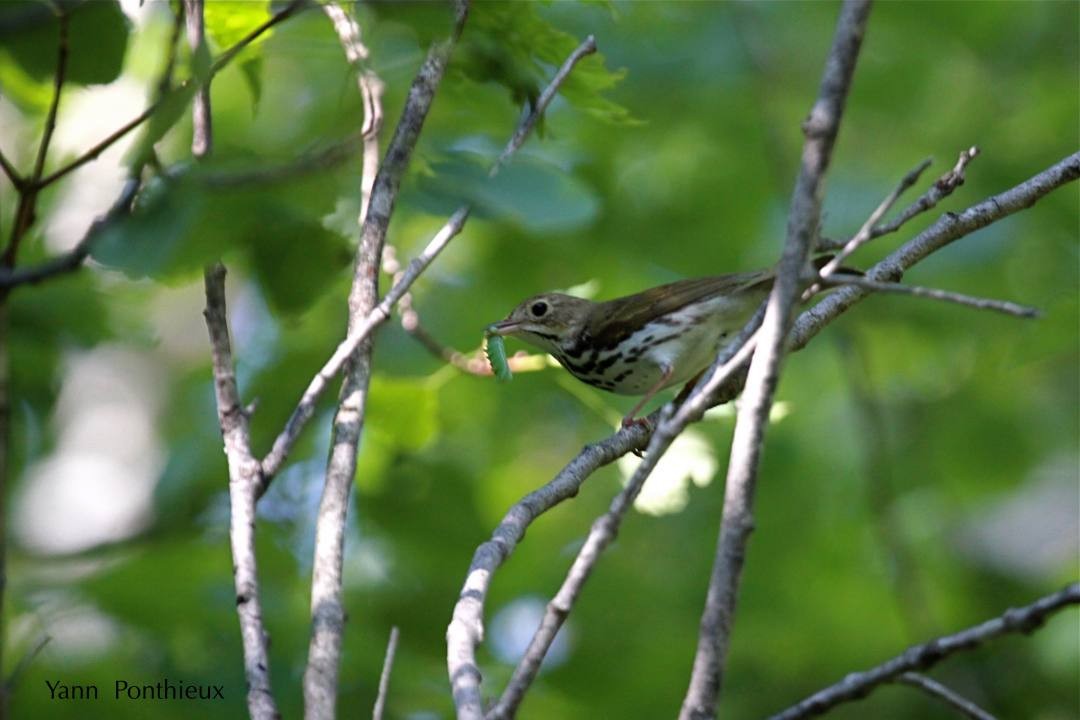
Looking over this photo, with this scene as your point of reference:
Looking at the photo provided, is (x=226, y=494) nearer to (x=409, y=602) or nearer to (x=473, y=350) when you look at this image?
(x=409, y=602)

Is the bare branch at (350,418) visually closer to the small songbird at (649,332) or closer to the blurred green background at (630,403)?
the blurred green background at (630,403)

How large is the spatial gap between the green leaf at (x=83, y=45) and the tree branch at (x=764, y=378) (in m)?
1.41

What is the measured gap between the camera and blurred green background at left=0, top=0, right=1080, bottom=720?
430cm

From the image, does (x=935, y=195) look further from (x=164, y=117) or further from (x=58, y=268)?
(x=58, y=268)

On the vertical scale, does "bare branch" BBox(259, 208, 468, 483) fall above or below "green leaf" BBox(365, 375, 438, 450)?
below

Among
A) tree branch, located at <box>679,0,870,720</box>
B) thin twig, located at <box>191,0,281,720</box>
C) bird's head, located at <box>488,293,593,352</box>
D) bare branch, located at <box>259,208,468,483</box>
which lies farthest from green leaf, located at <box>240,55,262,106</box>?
bird's head, located at <box>488,293,593,352</box>

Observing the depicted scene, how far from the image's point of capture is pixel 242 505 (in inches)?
85.5

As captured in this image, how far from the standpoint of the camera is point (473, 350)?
472 cm

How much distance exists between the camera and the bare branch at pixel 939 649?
174 cm

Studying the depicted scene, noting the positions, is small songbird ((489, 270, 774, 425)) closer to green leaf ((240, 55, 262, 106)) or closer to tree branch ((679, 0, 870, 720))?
green leaf ((240, 55, 262, 106))

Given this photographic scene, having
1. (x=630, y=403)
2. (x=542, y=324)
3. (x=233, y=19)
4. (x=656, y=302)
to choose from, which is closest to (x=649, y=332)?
(x=656, y=302)

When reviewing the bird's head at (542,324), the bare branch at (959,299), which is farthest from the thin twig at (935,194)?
the bird's head at (542,324)

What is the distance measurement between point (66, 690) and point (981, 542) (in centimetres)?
701

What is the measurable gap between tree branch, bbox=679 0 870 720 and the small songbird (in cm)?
286
